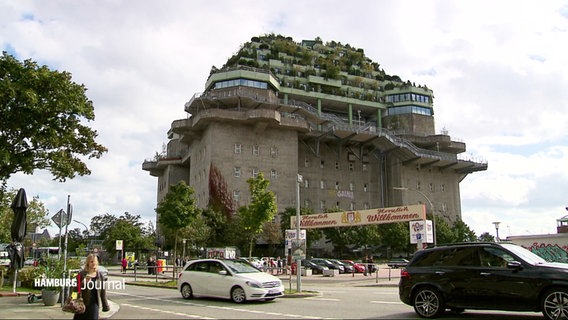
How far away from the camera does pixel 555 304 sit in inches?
398

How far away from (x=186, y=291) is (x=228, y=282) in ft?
7.53

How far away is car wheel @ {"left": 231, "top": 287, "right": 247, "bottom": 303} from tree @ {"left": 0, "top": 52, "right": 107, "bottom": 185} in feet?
30.0

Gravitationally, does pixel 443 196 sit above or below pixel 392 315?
above

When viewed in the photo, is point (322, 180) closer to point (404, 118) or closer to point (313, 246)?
point (313, 246)

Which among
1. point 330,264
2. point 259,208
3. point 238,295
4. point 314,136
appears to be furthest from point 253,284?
point 314,136

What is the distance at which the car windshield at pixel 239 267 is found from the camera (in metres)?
16.9

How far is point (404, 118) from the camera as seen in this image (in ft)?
305

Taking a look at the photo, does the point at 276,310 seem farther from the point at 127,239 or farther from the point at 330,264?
the point at 127,239

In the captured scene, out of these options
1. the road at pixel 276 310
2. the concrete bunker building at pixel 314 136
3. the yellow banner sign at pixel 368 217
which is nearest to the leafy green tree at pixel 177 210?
the yellow banner sign at pixel 368 217

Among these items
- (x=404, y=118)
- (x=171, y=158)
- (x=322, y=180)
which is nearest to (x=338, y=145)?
(x=322, y=180)

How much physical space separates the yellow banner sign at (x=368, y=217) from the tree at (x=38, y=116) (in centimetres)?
2268

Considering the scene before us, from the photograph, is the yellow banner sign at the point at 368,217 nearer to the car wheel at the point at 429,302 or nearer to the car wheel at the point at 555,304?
the car wheel at the point at 429,302

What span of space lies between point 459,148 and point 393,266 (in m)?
42.6

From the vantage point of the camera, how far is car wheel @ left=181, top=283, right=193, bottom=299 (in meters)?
18.0
